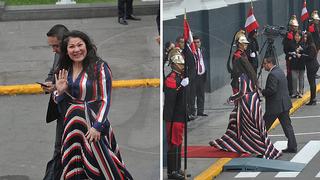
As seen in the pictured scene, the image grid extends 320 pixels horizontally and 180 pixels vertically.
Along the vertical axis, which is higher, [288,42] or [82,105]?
[288,42]

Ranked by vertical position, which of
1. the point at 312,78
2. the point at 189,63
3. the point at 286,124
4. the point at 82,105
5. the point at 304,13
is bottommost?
the point at 286,124

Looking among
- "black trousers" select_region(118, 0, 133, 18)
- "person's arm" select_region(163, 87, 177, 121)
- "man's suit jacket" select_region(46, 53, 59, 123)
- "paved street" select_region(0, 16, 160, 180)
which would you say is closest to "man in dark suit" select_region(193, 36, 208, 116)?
"person's arm" select_region(163, 87, 177, 121)

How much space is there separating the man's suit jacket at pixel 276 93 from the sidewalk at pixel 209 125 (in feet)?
0.67

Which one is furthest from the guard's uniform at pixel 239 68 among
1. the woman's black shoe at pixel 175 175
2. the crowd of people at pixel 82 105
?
the crowd of people at pixel 82 105

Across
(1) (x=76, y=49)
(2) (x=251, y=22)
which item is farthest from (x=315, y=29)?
(1) (x=76, y=49)

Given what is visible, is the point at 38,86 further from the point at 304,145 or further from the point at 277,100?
the point at 304,145

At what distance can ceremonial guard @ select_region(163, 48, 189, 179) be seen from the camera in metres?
4.50

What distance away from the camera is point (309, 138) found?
15.5 ft

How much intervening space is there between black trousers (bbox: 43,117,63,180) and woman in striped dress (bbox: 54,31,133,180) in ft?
0.39

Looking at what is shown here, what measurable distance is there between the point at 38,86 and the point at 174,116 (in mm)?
1763

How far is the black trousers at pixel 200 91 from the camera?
4.55 m

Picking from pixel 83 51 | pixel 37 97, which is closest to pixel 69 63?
pixel 83 51

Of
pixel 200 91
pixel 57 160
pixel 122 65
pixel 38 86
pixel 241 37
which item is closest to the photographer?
pixel 200 91

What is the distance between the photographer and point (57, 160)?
16.9ft
